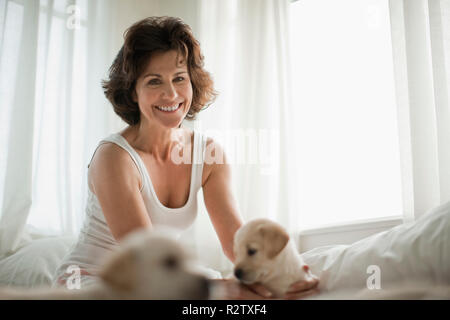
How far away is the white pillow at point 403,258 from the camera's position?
0.74 m

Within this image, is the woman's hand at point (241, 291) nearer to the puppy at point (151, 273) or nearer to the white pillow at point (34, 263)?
the puppy at point (151, 273)

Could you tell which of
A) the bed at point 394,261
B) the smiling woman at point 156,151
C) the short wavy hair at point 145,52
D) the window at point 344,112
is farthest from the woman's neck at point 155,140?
the window at point 344,112

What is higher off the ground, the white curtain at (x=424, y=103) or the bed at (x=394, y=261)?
the white curtain at (x=424, y=103)

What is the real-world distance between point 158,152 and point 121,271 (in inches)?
44.8

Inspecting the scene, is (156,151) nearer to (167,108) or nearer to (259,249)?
(167,108)

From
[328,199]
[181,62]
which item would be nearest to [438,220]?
[181,62]

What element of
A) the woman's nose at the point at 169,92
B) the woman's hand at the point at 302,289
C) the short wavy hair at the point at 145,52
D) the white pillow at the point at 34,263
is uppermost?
the short wavy hair at the point at 145,52

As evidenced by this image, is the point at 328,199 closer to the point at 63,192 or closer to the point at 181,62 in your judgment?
the point at 181,62

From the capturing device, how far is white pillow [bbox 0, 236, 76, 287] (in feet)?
6.15

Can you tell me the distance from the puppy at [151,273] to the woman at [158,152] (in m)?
0.80

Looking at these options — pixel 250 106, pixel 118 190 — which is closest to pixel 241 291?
pixel 118 190

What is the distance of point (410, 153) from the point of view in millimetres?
1906

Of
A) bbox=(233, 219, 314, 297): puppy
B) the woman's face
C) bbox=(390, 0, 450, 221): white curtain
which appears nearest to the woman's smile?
the woman's face
